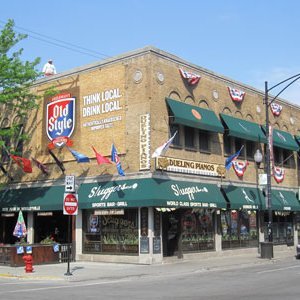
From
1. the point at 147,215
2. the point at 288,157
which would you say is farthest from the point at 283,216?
the point at 147,215

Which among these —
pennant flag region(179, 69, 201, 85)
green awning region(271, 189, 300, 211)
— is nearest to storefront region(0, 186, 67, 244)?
pennant flag region(179, 69, 201, 85)

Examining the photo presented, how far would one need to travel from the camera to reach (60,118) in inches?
1069

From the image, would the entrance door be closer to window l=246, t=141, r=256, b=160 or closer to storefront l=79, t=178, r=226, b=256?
storefront l=79, t=178, r=226, b=256

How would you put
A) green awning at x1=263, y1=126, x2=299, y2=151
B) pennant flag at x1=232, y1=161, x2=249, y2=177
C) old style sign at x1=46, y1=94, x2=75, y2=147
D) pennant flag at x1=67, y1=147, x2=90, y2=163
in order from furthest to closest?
green awning at x1=263, y1=126, x2=299, y2=151
pennant flag at x1=232, y1=161, x2=249, y2=177
old style sign at x1=46, y1=94, x2=75, y2=147
pennant flag at x1=67, y1=147, x2=90, y2=163

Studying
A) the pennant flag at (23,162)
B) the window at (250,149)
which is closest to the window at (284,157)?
the window at (250,149)

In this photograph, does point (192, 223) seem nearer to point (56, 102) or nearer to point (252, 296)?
point (56, 102)

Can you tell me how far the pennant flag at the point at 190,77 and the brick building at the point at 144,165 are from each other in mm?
198

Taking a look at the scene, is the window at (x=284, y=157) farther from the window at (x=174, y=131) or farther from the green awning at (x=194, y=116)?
the window at (x=174, y=131)

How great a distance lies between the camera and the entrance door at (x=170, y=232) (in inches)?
947

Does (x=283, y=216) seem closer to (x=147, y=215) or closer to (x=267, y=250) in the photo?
(x=267, y=250)

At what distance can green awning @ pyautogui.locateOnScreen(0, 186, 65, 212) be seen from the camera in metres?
25.7

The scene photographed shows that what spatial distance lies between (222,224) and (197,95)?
23.7 ft

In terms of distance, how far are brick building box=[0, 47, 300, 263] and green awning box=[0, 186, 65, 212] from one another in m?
0.07

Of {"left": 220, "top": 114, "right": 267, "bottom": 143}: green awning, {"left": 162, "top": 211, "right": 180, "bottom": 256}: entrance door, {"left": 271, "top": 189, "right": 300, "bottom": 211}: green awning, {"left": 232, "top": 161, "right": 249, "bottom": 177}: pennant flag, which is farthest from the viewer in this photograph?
{"left": 271, "top": 189, "right": 300, "bottom": 211}: green awning
